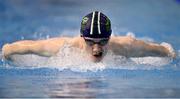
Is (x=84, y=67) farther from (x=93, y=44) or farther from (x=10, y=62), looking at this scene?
(x=10, y=62)

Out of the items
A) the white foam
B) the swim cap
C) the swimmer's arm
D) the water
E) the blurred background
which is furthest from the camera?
the blurred background

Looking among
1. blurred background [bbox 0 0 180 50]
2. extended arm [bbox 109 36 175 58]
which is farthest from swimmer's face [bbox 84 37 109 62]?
blurred background [bbox 0 0 180 50]

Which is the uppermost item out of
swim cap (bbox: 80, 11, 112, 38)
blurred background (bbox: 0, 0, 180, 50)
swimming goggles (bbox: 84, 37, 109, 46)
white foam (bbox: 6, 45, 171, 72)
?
blurred background (bbox: 0, 0, 180, 50)

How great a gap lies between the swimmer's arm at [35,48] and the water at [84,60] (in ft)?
0.34

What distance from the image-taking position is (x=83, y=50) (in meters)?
4.35

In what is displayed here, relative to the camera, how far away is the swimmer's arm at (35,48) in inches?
167

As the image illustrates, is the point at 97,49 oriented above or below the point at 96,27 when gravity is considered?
below

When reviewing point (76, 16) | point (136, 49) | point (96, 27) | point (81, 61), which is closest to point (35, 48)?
point (81, 61)

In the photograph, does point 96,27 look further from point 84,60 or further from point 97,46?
point 84,60

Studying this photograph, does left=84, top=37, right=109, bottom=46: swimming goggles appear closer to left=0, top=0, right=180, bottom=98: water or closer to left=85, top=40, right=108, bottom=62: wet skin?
left=85, top=40, right=108, bottom=62: wet skin

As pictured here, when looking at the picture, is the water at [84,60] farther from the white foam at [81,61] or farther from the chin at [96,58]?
the chin at [96,58]

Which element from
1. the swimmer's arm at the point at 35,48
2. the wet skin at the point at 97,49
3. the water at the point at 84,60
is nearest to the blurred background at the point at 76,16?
the water at the point at 84,60

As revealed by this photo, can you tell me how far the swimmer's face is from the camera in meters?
4.12

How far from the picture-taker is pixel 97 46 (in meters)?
4.12
